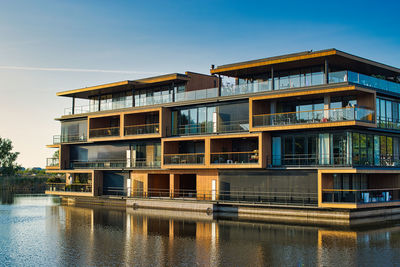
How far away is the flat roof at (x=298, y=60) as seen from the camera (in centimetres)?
3284

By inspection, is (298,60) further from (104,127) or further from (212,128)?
(104,127)

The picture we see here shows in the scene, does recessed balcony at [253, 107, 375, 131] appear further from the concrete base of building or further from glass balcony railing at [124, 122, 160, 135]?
A: glass balcony railing at [124, 122, 160, 135]

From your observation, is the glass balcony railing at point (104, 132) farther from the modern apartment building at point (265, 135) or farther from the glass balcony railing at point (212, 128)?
the glass balcony railing at point (212, 128)

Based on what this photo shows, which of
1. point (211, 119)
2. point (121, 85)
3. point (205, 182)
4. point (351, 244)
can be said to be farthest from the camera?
point (121, 85)

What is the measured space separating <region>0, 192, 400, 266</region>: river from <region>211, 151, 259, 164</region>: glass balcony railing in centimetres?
499

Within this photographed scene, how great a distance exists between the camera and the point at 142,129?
43844 millimetres

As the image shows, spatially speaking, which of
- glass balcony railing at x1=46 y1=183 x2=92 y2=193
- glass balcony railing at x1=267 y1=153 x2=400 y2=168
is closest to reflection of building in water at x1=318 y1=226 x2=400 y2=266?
glass balcony railing at x1=267 y1=153 x2=400 y2=168

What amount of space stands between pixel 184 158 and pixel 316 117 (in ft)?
40.7

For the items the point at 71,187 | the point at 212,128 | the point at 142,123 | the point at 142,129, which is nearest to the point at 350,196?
the point at 212,128

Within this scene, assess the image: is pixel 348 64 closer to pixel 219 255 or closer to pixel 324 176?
pixel 324 176

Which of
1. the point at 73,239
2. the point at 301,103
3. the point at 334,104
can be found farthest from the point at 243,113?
the point at 73,239

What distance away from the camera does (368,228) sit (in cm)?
2848

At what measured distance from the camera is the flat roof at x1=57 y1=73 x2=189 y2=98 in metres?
42.7

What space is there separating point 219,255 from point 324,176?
13969mm
